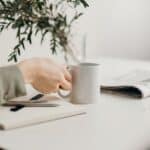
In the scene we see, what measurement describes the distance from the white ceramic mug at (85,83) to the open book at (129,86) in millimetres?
190

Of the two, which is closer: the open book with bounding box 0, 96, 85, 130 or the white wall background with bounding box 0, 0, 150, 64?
the open book with bounding box 0, 96, 85, 130

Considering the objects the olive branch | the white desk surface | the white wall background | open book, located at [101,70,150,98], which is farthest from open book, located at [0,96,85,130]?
the white wall background

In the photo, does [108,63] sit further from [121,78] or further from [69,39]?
[69,39]

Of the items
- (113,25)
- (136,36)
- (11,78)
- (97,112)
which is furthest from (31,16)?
(136,36)

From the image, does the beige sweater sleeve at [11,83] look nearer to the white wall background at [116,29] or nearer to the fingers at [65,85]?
the fingers at [65,85]

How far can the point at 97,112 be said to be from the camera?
3.42ft

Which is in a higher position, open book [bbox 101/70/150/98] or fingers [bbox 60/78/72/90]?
Result: fingers [bbox 60/78/72/90]

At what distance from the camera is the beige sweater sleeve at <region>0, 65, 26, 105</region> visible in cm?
108

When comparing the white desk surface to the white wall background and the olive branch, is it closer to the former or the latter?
the olive branch

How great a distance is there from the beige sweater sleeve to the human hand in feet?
0.23

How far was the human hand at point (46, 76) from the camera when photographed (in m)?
1.19

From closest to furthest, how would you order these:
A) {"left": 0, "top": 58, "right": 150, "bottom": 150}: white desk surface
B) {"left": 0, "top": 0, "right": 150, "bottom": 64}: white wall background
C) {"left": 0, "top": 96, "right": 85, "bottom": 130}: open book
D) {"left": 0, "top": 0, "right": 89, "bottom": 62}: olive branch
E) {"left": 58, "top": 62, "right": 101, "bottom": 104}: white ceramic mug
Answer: {"left": 0, "top": 58, "right": 150, "bottom": 150}: white desk surface < {"left": 0, "top": 96, "right": 85, "bottom": 130}: open book < {"left": 0, "top": 0, "right": 89, "bottom": 62}: olive branch < {"left": 58, "top": 62, "right": 101, "bottom": 104}: white ceramic mug < {"left": 0, "top": 0, "right": 150, "bottom": 64}: white wall background

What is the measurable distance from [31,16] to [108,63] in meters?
1.07

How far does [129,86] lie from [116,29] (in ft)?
6.00
